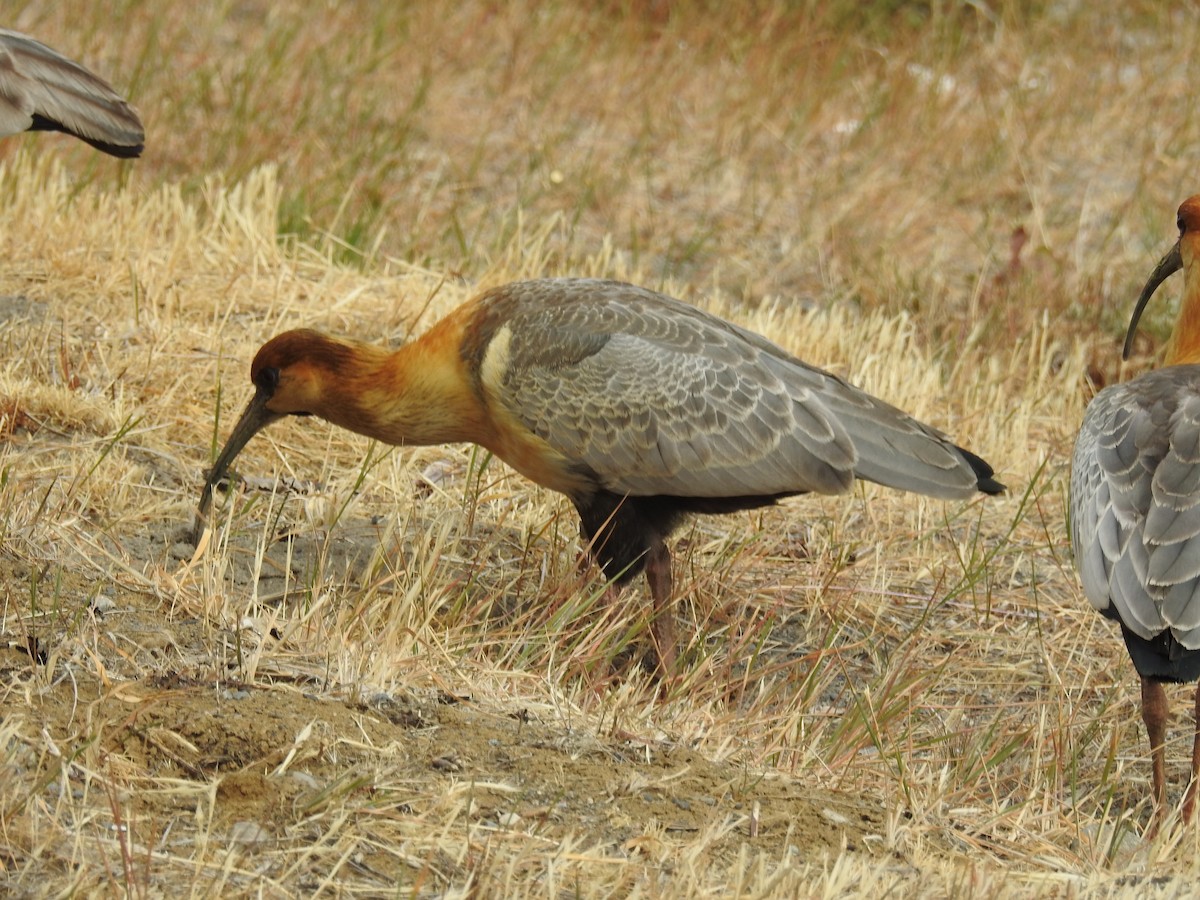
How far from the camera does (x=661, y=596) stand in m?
5.43

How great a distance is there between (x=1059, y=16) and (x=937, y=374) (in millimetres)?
5725

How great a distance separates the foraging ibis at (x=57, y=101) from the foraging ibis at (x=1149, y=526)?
10.8 ft

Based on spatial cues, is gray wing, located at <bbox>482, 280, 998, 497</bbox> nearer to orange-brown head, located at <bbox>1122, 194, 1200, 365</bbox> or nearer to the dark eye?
the dark eye

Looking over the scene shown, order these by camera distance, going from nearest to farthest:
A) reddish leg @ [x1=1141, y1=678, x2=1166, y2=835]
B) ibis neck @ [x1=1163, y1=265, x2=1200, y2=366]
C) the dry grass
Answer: the dry grass < reddish leg @ [x1=1141, y1=678, x2=1166, y2=835] < ibis neck @ [x1=1163, y1=265, x2=1200, y2=366]

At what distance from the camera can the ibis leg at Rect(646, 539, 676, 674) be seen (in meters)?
5.32

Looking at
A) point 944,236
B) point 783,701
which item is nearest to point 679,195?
point 944,236

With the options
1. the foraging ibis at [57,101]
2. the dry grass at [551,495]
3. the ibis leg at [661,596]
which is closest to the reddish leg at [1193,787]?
the dry grass at [551,495]

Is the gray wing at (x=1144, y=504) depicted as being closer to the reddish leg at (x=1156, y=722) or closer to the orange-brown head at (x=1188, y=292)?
the reddish leg at (x=1156, y=722)

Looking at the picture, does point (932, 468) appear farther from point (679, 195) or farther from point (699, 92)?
point (699, 92)

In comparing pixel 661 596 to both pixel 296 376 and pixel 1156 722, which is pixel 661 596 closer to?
pixel 296 376

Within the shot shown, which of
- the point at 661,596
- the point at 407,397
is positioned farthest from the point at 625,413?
the point at 407,397

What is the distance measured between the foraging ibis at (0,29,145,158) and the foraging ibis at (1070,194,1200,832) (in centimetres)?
328

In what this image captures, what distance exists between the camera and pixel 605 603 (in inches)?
215

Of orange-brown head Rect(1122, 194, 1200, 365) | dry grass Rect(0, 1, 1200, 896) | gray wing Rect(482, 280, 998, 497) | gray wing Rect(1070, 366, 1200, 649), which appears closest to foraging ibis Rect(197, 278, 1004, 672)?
gray wing Rect(482, 280, 998, 497)
